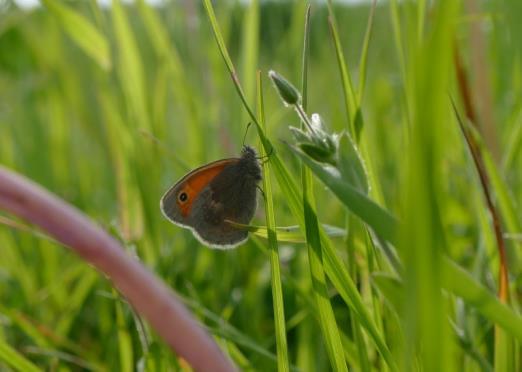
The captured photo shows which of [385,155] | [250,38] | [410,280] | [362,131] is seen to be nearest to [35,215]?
[410,280]

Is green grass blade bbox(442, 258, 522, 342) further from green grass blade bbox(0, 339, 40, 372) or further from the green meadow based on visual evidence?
green grass blade bbox(0, 339, 40, 372)

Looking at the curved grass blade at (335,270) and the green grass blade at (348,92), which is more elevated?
the green grass blade at (348,92)

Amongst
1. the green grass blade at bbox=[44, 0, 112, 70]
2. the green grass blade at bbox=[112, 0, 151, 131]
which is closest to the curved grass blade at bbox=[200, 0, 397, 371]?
the green grass blade at bbox=[44, 0, 112, 70]

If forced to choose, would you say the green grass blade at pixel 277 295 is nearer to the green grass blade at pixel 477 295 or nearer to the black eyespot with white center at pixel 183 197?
the green grass blade at pixel 477 295

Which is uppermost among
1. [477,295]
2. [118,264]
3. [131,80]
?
[131,80]

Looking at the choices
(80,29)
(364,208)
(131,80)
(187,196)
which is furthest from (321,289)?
(131,80)

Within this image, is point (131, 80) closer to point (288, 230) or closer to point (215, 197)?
point (215, 197)

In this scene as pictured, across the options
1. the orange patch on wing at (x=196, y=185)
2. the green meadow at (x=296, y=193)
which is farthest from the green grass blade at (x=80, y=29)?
the orange patch on wing at (x=196, y=185)
